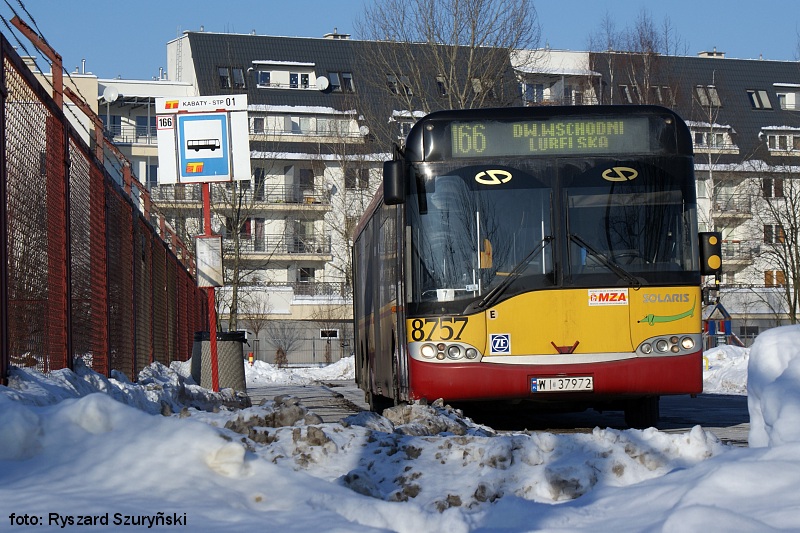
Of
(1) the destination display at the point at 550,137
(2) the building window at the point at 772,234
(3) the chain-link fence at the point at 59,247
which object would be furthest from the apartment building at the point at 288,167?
(1) the destination display at the point at 550,137

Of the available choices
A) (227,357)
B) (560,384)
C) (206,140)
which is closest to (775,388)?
(560,384)

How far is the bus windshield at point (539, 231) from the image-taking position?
40.3ft

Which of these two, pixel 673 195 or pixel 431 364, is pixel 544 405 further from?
pixel 673 195

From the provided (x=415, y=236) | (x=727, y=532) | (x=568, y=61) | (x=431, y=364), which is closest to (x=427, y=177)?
(x=415, y=236)

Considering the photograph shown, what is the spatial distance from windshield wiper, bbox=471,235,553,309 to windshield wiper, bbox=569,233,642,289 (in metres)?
0.28

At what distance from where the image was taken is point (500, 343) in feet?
40.2

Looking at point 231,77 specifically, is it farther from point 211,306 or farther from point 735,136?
point 211,306

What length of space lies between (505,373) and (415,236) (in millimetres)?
1637

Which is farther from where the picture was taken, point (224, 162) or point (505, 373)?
point (224, 162)

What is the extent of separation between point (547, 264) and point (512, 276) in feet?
1.21

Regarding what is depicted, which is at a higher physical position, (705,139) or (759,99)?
(759,99)

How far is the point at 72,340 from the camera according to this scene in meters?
10.7

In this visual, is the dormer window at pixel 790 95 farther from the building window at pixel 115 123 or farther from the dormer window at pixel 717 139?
the building window at pixel 115 123

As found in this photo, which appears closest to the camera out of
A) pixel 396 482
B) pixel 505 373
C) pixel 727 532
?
pixel 727 532
